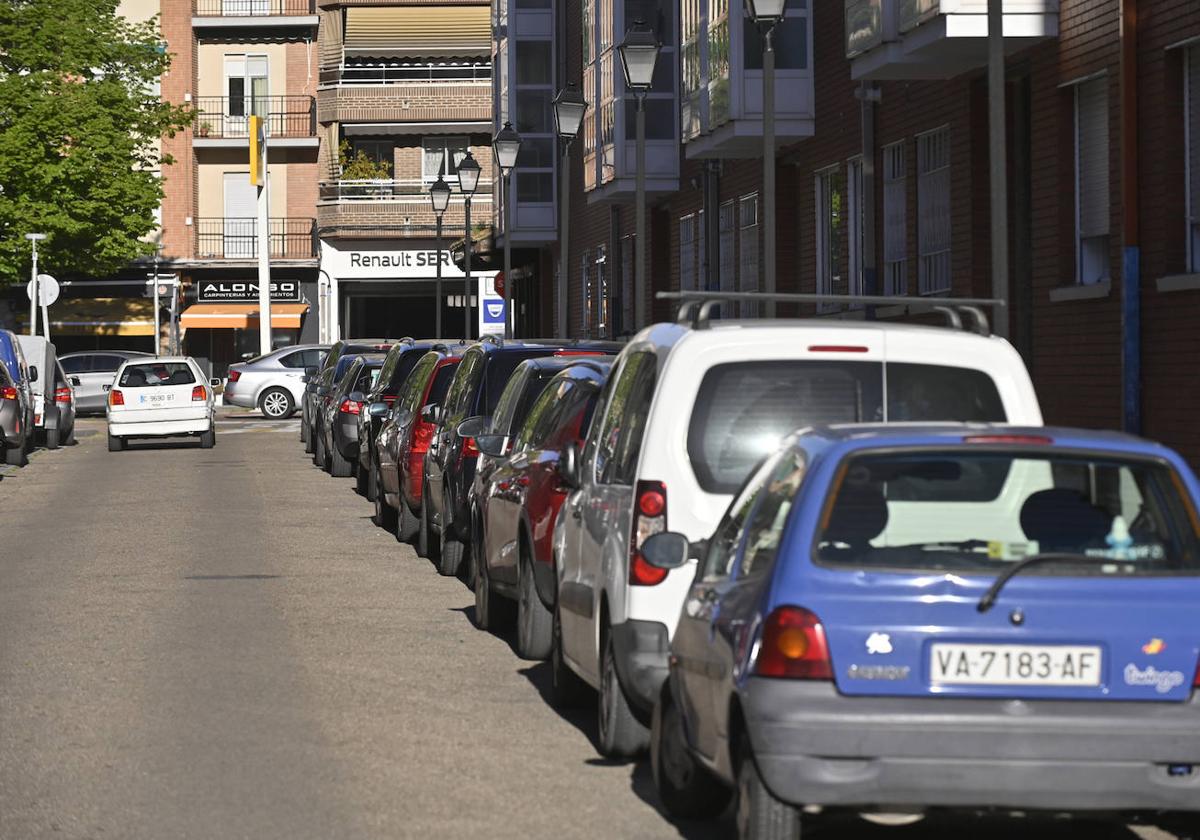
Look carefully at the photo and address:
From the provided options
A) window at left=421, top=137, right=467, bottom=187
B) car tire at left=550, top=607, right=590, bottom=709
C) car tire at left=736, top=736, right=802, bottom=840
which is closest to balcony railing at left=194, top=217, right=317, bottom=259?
window at left=421, top=137, right=467, bottom=187

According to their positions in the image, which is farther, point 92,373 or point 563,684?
point 92,373

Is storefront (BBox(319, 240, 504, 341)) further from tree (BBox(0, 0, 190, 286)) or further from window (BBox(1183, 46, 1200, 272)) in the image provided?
window (BBox(1183, 46, 1200, 272))

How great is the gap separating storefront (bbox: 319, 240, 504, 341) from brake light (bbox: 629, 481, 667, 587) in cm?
6080

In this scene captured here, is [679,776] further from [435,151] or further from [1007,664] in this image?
[435,151]

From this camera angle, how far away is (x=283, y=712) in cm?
1014

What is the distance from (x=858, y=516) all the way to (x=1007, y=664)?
593mm

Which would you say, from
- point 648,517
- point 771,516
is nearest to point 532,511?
point 648,517

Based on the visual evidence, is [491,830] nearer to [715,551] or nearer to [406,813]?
[406,813]

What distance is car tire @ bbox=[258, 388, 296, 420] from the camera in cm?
5222

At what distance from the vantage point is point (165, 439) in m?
43.9

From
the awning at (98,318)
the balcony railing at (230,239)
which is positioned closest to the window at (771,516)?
the awning at (98,318)

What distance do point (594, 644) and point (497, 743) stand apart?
56 centimetres

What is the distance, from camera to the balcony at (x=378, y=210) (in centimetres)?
7006

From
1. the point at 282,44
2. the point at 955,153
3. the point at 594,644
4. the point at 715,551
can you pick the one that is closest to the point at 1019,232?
the point at 955,153
